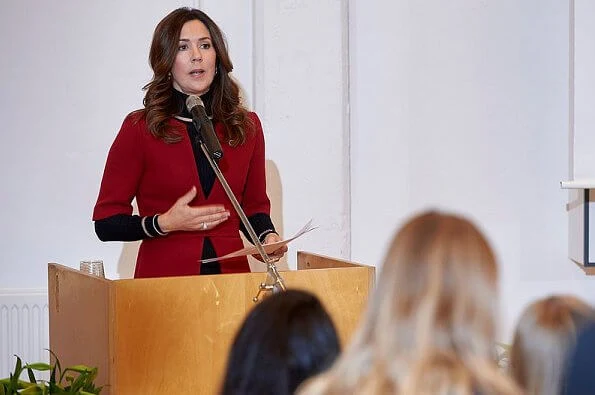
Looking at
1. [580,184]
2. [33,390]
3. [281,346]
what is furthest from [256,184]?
[281,346]

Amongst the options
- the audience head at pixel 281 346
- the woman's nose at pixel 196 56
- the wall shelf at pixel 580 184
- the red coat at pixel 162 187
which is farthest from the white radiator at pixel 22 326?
the audience head at pixel 281 346

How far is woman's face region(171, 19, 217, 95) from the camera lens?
10.8ft

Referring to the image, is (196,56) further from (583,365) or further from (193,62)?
(583,365)

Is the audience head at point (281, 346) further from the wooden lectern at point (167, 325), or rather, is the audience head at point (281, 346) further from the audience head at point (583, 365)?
the wooden lectern at point (167, 325)

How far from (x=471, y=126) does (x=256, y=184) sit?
184cm

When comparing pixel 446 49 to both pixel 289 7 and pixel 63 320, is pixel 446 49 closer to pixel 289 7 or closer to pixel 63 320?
pixel 289 7

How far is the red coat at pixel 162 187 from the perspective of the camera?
3178 millimetres

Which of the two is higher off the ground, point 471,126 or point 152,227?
point 471,126

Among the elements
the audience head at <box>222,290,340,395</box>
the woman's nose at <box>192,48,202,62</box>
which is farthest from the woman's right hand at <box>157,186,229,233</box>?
the audience head at <box>222,290,340,395</box>

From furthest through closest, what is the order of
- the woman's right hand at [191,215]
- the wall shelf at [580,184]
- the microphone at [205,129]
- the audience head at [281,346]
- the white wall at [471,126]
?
the white wall at [471,126], the wall shelf at [580,184], the woman's right hand at [191,215], the microphone at [205,129], the audience head at [281,346]

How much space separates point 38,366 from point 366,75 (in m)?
2.54

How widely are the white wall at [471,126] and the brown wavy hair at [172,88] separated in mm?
1600

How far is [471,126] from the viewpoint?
498cm

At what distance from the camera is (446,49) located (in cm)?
494
